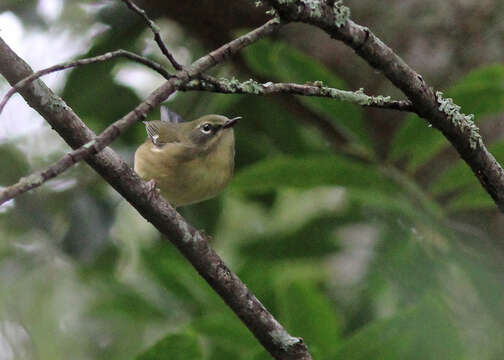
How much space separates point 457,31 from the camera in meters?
3.87

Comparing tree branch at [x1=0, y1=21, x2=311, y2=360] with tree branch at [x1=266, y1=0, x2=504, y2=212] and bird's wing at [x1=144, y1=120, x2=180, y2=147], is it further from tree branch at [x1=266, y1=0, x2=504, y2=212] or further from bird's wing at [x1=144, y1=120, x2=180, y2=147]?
bird's wing at [x1=144, y1=120, x2=180, y2=147]

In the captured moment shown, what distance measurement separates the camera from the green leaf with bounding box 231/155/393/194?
9.70ft

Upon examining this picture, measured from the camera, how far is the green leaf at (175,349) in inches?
87.5

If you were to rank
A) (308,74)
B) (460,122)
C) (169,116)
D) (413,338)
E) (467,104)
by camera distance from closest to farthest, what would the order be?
(460,122)
(413,338)
(467,104)
(308,74)
(169,116)

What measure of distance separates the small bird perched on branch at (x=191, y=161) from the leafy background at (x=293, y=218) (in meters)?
0.23

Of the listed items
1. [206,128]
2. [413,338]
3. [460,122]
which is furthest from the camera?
[206,128]

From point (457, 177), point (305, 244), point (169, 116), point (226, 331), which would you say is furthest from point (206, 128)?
point (457, 177)

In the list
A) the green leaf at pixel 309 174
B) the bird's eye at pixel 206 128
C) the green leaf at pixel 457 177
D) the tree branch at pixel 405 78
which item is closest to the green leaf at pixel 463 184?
the green leaf at pixel 457 177

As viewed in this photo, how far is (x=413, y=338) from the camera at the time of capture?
2344mm

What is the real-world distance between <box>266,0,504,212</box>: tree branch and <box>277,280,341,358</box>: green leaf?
0.98 meters

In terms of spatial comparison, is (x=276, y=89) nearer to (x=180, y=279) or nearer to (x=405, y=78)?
(x=405, y=78)

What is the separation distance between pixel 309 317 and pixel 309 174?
60 cm

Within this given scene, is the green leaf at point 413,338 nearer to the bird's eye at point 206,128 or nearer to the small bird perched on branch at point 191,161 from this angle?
the small bird perched on branch at point 191,161

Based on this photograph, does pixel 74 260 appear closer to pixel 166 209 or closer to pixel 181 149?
pixel 181 149
